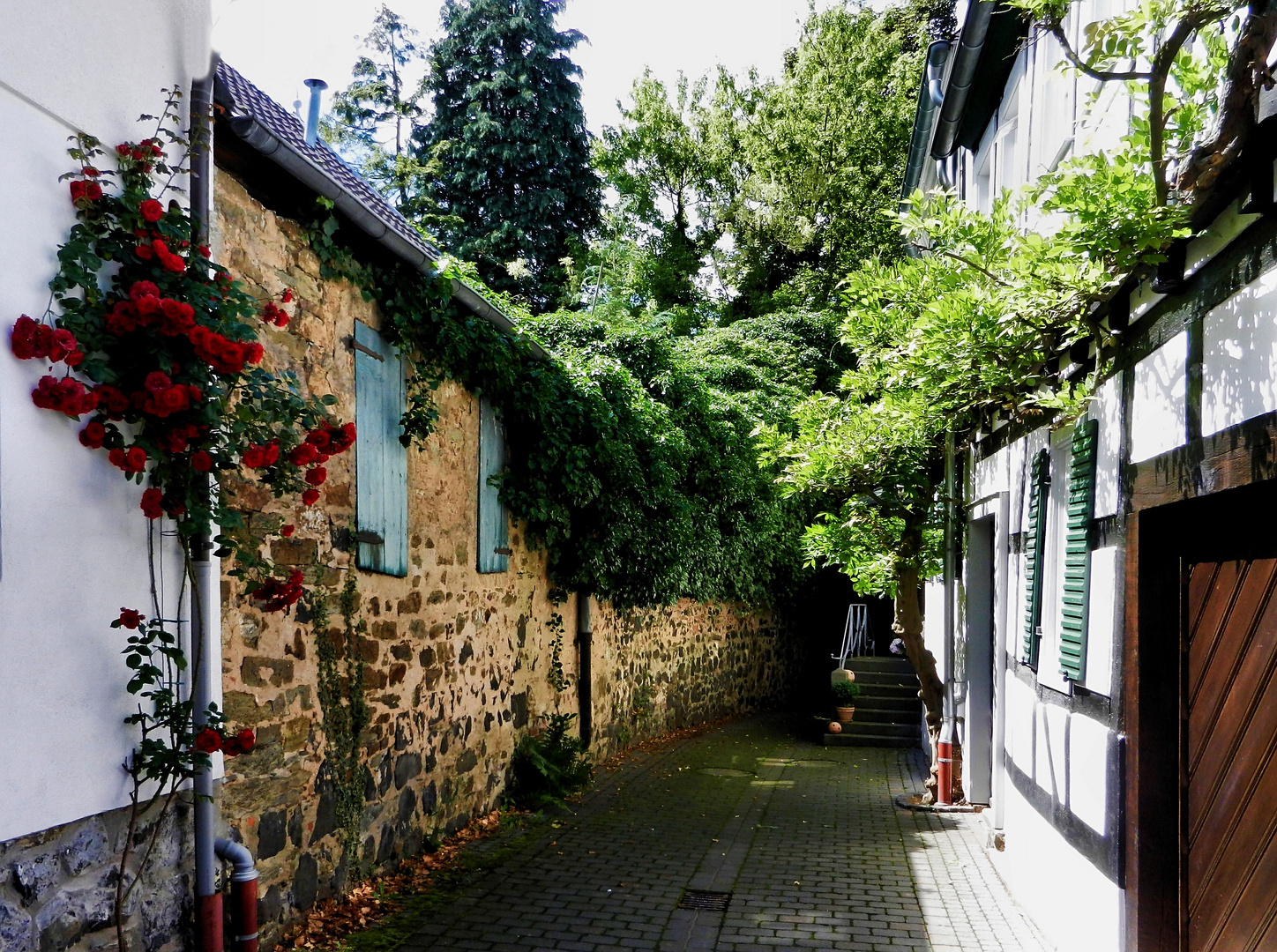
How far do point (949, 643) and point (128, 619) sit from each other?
6.91m

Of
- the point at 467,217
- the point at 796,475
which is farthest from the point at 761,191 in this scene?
the point at 796,475

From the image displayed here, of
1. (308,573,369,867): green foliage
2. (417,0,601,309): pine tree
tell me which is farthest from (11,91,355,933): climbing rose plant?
(417,0,601,309): pine tree

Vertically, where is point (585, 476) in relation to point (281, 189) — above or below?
below

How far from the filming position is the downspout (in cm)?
400

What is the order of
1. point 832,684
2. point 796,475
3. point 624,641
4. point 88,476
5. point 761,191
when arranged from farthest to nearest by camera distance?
point 761,191, point 832,684, point 624,641, point 796,475, point 88,476

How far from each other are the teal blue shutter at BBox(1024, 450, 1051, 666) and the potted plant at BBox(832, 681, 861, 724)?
26.9 ft

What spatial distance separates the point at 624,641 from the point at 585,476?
3.31m

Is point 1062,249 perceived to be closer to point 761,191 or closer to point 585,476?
point 585,476

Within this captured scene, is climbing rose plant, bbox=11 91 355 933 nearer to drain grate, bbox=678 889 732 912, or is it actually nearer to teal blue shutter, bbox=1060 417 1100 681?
drain grate, bbox=678 889 732 912

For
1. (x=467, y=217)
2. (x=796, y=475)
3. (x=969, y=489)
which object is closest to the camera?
(x=969, y=489)


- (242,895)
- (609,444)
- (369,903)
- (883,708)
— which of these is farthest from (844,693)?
(242,895)

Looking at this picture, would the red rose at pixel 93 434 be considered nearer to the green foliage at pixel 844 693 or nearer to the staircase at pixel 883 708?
the staircase at pixel 883 708

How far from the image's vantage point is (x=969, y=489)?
8242 mm

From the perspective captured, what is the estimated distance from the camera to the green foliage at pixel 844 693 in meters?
13.7
